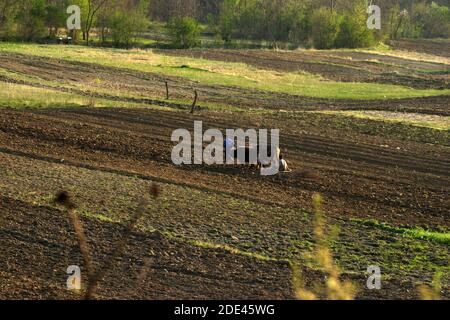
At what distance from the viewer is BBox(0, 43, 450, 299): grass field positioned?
38.6ft

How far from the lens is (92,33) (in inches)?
3583

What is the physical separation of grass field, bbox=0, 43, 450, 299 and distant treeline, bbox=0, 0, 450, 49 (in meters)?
38.3

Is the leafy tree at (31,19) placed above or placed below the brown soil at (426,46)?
above

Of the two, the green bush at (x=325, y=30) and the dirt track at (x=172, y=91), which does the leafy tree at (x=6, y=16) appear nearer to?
the dirt track at (x=172, y=91)

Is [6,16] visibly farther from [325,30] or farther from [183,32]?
[325,30]

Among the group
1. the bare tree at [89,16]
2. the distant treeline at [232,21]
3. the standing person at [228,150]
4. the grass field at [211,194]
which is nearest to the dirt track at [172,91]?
the grass field at [211,194]

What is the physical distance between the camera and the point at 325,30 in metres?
94.6

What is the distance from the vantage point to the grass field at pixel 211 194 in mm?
11766

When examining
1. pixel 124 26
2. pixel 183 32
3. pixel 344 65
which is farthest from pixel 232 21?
pixel 344 65

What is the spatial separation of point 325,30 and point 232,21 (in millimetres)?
11768

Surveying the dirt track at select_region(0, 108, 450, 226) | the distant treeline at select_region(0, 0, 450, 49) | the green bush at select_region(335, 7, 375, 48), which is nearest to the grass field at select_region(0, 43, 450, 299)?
the dirt track at select_region(0, 108, 450, 226)

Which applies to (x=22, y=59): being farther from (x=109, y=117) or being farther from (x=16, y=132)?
(x=16, y=132)
